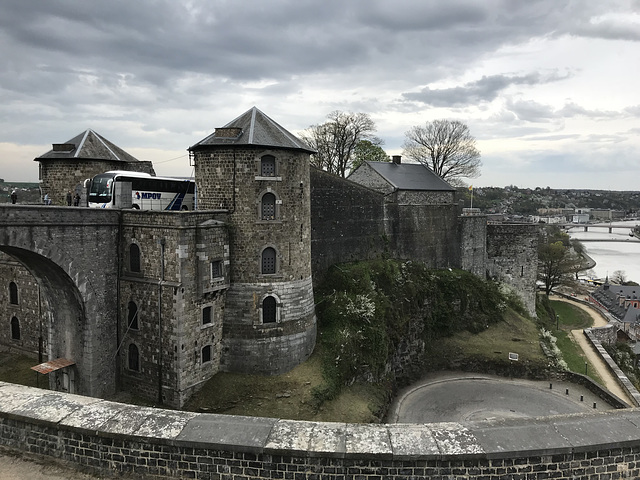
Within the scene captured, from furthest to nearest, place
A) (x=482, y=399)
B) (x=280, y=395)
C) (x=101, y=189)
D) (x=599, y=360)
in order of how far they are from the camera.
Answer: (x=599, y=360) < (x=482, y=399) < (x=101, y=189) < (x=280, y=395)

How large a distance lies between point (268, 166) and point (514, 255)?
26.6 metres

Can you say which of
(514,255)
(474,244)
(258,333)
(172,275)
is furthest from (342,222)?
(514,255)

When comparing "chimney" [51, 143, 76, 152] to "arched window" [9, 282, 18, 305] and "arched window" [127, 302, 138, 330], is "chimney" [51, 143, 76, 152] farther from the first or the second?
"arched window" [127, 302, 138, 330]

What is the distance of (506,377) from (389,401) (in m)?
8.20

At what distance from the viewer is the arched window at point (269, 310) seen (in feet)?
63.2

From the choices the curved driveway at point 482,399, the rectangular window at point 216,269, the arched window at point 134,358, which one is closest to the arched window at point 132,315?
the arched window at point 134,358

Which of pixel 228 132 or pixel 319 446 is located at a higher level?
pixel 228 132

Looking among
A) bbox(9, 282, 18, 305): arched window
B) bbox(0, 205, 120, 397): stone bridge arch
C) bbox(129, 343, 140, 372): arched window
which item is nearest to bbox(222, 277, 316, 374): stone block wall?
bbox(129, 343, 140, 372): arched window

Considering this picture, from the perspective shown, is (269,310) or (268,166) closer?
(268,166)

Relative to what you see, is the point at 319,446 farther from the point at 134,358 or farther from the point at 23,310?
the point at 23,310

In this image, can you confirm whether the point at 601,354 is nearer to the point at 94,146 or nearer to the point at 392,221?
the point at 392,221

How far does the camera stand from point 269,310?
763 inches

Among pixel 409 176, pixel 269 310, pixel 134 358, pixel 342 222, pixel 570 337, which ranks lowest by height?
pixel 570 337

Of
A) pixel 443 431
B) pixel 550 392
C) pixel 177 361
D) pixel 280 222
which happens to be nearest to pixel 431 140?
pixel 550 392
